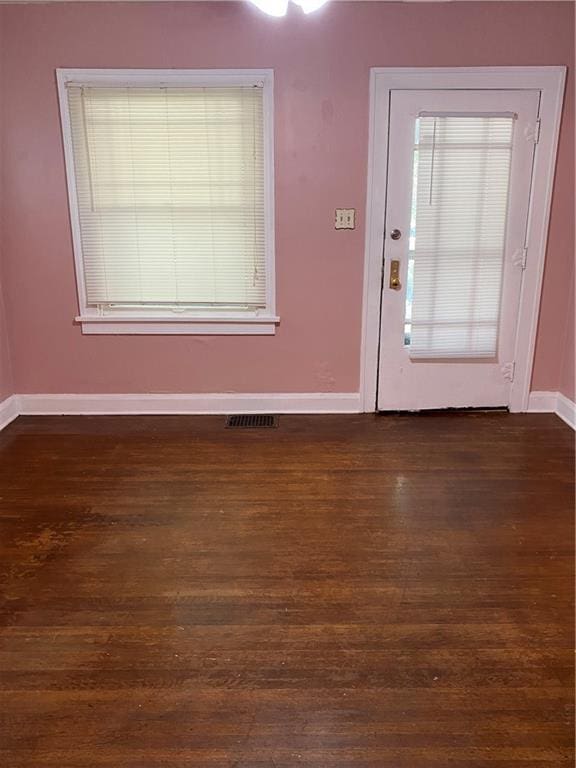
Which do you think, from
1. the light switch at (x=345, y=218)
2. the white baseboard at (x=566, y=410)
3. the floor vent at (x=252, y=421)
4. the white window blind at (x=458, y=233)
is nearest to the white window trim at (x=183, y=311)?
the light switch at (x=345, y=218)

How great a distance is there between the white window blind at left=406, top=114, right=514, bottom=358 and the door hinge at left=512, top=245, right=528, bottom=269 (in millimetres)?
83

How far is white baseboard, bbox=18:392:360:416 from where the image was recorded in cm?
385

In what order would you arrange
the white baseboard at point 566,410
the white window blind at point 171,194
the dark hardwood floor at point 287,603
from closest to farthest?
the dark hardwood floor at point 287,603
the white window blind at point 171,194
the white baseboard at point 566,410

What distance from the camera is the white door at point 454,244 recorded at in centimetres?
335

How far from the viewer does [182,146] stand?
3398 mm

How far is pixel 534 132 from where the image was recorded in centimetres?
338

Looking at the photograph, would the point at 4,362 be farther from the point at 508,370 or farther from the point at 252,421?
the point at 508,370

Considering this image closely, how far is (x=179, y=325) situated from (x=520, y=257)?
7.13ft

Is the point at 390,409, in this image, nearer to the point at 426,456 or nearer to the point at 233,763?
the point at 426,456

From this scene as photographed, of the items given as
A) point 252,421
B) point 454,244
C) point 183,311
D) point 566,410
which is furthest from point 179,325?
point 566,410

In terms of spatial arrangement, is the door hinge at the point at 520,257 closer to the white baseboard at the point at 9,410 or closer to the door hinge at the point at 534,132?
the door hinge at the point at 534,132

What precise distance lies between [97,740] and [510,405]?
3.15 m

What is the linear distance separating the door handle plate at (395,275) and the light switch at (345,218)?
34 cm

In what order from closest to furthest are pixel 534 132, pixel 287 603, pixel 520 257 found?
pixel 287 603, pixel 534 132, pixel 520 257
